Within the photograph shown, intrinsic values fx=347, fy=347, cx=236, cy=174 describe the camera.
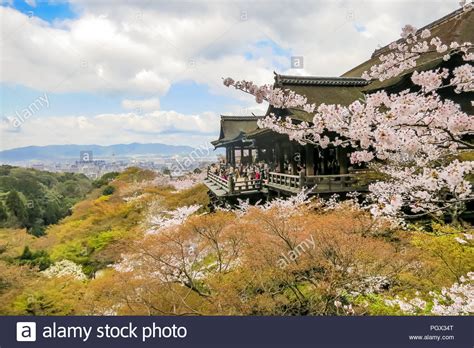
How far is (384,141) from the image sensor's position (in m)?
3.49

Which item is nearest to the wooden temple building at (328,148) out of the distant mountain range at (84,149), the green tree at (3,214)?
the green tree at (3,214)

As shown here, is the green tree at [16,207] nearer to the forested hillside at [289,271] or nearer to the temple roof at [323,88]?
the forested hillside at [289,271]

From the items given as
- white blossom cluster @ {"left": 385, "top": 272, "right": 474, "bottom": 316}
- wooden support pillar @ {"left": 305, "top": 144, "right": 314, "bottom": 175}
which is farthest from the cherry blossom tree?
wooden support pillar @ {"left": 305, "top": 144, "right": 314, "bottom": 175}

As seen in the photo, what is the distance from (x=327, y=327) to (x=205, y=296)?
270cm

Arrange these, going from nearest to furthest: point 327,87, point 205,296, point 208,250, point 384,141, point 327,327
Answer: point 384,141, point 327,327, point 205,296, point 208,250, point 327,87

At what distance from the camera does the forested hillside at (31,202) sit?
3104 cm

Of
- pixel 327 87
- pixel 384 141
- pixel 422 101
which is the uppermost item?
pixel 327 87

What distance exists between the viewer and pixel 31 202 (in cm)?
3142

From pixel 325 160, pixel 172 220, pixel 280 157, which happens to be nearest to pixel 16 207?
pixel 172 220

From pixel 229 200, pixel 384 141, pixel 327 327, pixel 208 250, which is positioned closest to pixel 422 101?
pixel 384 141

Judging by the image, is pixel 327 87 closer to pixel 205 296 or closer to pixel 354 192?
pixel 354 192

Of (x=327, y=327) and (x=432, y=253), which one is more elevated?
(x=432, y=253)

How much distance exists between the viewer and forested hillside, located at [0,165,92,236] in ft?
102

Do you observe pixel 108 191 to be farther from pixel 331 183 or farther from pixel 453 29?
pixel 453 29
